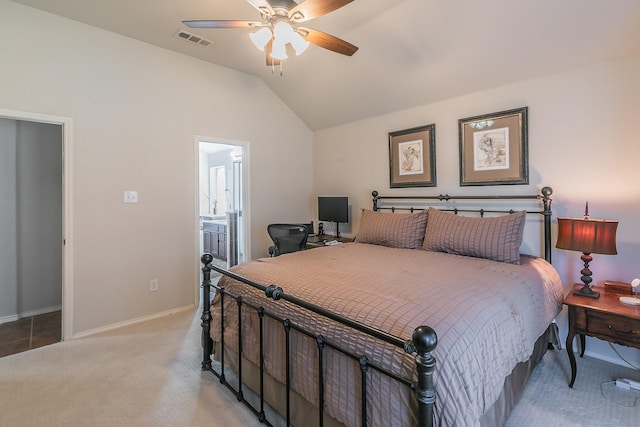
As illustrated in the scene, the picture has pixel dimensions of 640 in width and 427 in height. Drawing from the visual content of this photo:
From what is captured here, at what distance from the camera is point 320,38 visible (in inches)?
86.5

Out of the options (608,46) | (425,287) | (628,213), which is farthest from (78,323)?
(608,46)

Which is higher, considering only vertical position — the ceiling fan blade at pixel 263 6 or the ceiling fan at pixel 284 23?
the ceiling fan blade at pixel 263 6

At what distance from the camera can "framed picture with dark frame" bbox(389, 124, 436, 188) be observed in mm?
3445

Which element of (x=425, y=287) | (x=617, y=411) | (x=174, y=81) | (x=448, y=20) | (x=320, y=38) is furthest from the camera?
(x=174, y=81)

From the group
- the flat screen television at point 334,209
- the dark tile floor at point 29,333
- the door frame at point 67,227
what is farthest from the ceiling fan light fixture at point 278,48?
the dark tile floor at point 29,333

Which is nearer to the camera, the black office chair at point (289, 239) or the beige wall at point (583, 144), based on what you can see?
the beige wall at point (583, 144)

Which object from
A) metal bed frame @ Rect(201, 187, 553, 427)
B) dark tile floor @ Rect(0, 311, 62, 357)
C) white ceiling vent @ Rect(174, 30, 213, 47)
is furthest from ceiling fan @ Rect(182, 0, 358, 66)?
dark tile floor @ Rect(0, 311, 62, 357)

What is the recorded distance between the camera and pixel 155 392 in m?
2.01

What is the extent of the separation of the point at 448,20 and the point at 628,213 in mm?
2047

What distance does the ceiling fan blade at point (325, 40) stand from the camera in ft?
6.99

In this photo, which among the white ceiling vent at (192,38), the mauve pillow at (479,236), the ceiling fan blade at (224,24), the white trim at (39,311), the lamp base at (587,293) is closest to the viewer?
the ceiling fan blade at (224,24)

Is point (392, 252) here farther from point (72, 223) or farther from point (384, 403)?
point (72, 223)

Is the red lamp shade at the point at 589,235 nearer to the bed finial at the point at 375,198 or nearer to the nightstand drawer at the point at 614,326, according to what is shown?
the nightstand drawer at the point at 614,326

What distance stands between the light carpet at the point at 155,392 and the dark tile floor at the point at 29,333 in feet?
0.57
